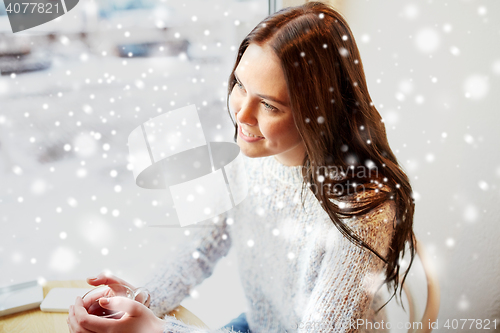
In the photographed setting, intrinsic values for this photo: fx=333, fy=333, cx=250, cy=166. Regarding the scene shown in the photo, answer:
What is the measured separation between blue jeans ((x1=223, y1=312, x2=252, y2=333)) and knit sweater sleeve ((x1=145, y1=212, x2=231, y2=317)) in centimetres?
15

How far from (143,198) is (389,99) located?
2.57 ft

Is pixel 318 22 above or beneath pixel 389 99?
above

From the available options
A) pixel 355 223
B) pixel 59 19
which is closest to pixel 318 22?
pixel 355 223

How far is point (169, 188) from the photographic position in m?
1.03

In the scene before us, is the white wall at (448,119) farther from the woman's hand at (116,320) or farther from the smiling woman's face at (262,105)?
the woman's hand at (116,320)

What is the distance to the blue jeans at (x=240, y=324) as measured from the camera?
891 mm

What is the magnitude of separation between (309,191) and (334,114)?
220 millimetres

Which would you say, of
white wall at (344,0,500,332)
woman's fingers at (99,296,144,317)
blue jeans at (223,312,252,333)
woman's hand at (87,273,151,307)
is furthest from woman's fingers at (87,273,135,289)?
white wall at (344,0,500,332)

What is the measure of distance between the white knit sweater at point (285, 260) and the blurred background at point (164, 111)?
0.26ft

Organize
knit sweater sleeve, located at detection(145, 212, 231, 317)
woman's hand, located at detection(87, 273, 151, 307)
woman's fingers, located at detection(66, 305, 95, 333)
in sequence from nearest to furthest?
1. woman's fingers, located at detection(66, 305, 95, 333)
2. woman's hand, located at detection(87, 273, 151, 307)
3. knit sweater sleeve, located at detection(145, 212, 231, 317)

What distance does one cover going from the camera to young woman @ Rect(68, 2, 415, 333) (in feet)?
1.99

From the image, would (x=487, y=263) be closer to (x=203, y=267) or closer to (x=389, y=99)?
(x=389, y=99)

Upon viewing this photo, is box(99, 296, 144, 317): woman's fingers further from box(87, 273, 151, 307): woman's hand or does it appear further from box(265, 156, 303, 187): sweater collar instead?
box(265, 156, 303, 187): sweater collar

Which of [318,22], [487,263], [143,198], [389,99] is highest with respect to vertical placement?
[318,22]
